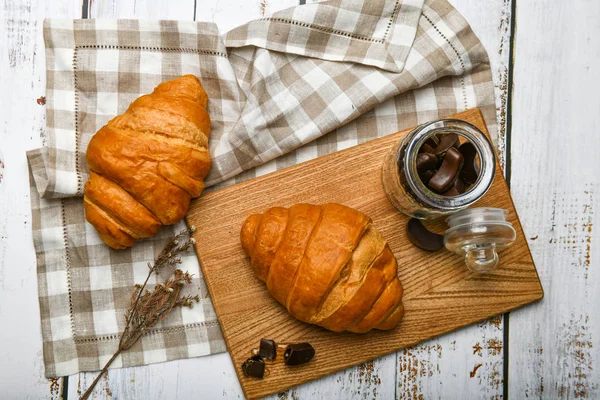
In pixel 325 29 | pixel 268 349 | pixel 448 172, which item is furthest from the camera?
pixel 325 29

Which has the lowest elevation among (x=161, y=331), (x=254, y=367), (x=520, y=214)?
(x=254, y=367)

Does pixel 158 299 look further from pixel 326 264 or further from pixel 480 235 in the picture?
pixel 480 235

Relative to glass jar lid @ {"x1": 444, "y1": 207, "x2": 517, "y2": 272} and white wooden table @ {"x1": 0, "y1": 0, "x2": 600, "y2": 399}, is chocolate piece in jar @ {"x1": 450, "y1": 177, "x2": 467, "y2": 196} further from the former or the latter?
white wooden table @ {"x1": 0, "y1": 0, "x2": 600, "y2": 399}

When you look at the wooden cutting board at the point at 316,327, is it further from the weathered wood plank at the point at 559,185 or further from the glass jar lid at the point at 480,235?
the weathered wood plank at the point at 559,185

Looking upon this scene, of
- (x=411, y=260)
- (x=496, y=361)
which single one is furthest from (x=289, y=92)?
(x=496, y=361)

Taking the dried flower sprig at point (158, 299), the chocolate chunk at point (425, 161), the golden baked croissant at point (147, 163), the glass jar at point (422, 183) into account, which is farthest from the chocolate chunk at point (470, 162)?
the dried flower sprig at point (158, 299)

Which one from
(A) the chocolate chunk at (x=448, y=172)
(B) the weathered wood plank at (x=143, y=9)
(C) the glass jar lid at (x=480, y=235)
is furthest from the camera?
(B) the weathered wood plank at (x=143, y=9)

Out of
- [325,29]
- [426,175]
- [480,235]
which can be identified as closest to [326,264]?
[426,175]
